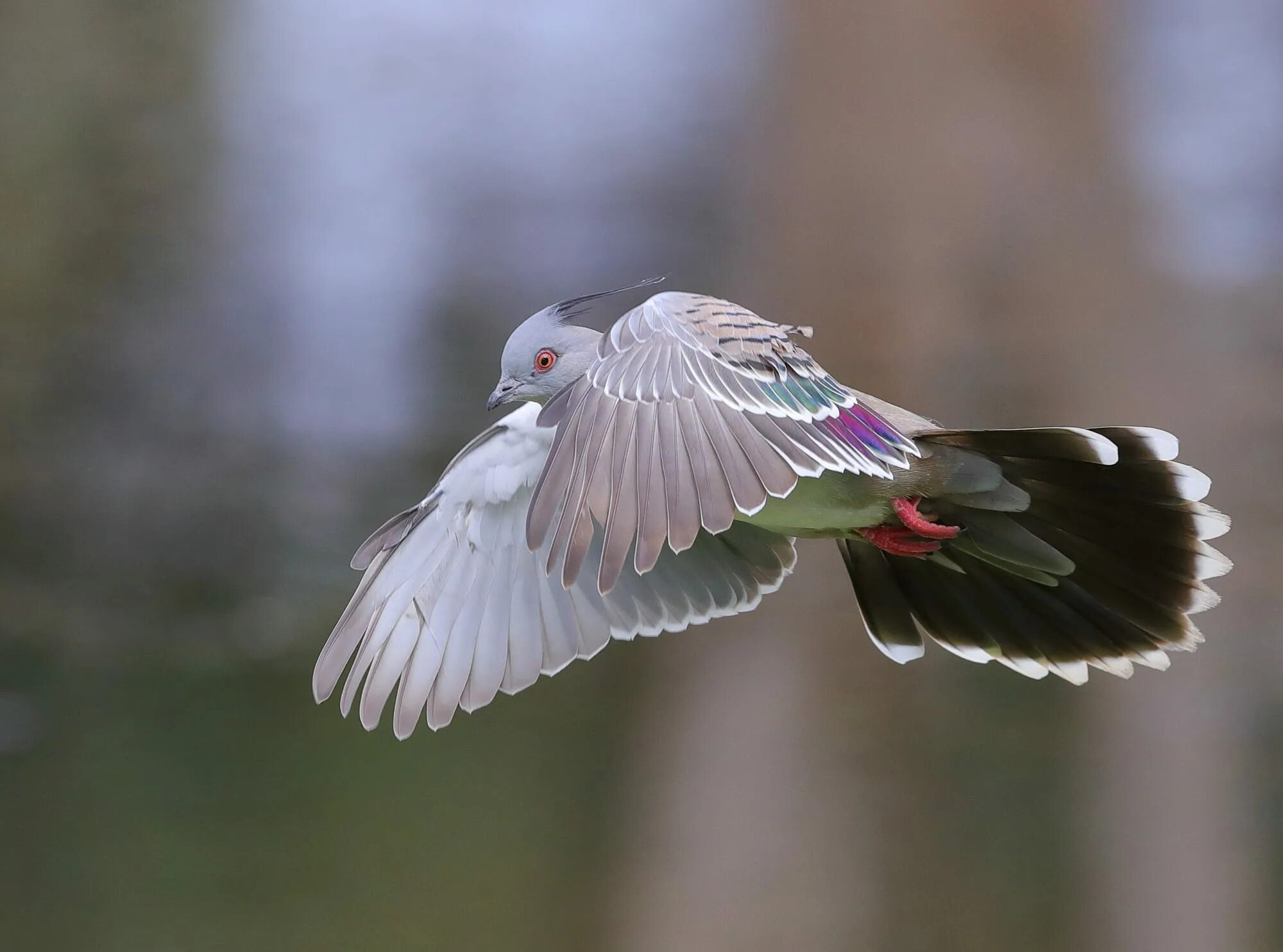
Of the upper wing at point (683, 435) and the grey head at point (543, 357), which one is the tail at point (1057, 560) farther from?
the grey head at point (543, 357)

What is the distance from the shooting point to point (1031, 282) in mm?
→ 2955

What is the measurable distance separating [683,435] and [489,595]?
2.55 ft

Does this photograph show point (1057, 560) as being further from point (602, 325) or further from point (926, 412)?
point (602, 325)

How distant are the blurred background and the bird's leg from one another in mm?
1232

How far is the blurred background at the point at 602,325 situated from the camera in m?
2.94

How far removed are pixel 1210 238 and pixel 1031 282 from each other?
21.7 inches

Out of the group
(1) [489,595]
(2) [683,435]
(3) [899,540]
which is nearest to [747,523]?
(3) [899,540]

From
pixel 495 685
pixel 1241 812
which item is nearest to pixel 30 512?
pixel 495 685

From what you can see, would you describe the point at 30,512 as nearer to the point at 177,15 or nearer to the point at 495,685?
the point at 177,15

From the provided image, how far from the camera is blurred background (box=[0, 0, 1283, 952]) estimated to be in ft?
9.64

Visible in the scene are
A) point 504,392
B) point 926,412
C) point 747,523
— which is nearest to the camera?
point 504,392

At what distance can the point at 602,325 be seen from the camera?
3.32 metres

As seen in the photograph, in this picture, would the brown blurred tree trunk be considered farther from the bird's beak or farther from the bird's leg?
the bird's beak

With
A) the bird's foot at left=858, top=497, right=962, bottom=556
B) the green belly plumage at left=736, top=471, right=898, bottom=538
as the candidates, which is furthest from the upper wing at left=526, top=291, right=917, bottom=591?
the bird's foot at left=858, top=497, right=962, bottom=556
